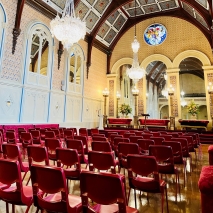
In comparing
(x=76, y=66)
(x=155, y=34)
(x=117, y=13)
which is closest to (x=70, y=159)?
(x=76, y=66)

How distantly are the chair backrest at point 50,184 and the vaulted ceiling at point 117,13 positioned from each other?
37.0 feet

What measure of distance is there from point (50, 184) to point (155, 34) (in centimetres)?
1678

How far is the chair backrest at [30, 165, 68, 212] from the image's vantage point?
1648 mm

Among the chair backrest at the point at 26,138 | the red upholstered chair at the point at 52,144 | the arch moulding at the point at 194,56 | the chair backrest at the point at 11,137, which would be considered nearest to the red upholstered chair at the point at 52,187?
the red upholstered chair at the point at 52,144

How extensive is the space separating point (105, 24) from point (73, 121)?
881 centimetres

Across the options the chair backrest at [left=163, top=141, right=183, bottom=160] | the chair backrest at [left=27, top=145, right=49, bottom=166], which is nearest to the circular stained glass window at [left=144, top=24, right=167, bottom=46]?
the chair backrest at [left=163, top=141, right=183, bottom=160]

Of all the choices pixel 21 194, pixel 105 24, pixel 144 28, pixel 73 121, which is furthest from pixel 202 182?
pixel 144 28

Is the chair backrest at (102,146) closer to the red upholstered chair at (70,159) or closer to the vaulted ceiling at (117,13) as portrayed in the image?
the red upholstered chair at (70,159)

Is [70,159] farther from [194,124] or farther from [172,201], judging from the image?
[194,124]

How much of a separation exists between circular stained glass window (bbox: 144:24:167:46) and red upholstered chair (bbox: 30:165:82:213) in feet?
53.6

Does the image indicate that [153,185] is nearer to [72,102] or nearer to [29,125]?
[29,125]

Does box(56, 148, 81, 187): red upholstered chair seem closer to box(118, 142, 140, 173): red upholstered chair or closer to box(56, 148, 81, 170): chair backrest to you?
box(56, 148, 81, 170): chair backrest

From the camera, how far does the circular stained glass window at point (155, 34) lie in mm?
15710

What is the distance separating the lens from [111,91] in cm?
1716
